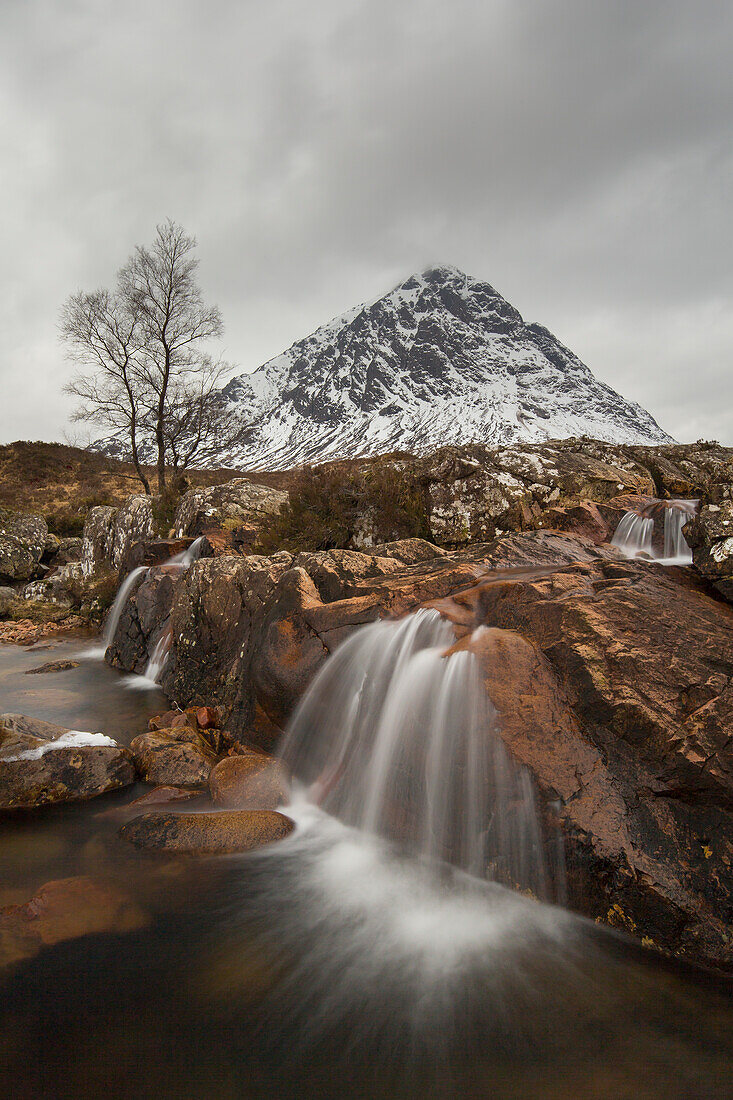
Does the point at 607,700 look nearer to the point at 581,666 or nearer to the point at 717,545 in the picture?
the point at 581,666

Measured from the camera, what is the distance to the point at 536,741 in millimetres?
3957

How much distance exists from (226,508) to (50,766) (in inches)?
399

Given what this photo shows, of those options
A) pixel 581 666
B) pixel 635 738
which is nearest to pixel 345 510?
pixel 581 666

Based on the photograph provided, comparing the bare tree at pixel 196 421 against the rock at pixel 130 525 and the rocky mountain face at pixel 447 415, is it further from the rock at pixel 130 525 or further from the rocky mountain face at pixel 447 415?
the rocky mountain face at pixel 447 415

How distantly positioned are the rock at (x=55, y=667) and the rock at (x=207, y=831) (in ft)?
23.5

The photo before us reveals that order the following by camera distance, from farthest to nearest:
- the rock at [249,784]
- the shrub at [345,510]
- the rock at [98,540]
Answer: the rock at [98,540] < the shrub at [345,510] < the rock at [249,784]

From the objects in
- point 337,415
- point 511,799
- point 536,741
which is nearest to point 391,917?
point 511,799

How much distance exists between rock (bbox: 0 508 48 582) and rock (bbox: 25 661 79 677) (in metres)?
10.4

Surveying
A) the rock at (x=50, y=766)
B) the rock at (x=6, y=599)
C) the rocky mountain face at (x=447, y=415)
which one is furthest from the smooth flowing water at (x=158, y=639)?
the rocky mountain face at (x=447, y=415)

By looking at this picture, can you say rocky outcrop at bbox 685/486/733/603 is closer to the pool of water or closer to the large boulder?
the pool of water

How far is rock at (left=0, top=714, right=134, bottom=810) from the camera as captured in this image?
4957 mm

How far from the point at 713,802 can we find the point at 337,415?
6686 inches

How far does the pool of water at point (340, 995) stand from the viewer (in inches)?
98.7

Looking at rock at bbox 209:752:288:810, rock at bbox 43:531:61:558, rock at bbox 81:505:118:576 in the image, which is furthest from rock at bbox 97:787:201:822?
rock at bbox 43:531:61:558
